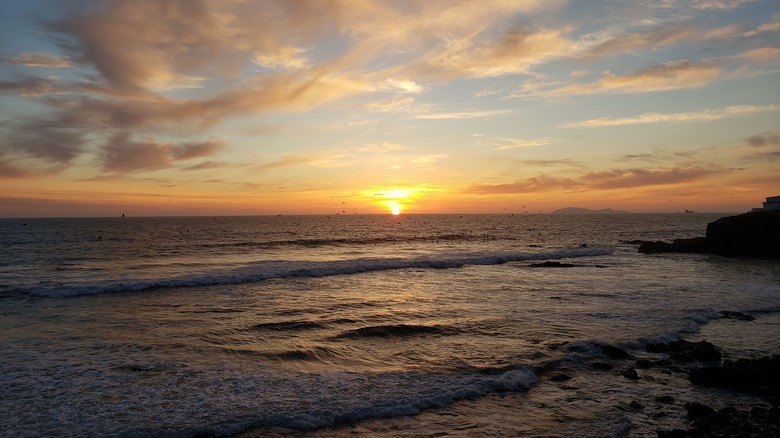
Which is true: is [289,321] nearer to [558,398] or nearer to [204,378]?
[204,378]

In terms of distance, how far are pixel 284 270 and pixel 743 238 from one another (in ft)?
162

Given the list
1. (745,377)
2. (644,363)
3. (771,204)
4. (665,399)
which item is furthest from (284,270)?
(771,204)

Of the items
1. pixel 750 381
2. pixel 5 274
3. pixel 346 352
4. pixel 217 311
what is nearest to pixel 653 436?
pixel 750 381

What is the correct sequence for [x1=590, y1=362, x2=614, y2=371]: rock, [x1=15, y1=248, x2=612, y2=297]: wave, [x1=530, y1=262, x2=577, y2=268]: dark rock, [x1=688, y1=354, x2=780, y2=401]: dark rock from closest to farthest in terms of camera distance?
[x1=688, y1=354, x2=780, y2=401]: dark rock < [x1=590, y1=362, x2=614, y2=371]: rock < [x1=15, y1=248, x2=612, y2=297]: wave < [x1=530, y1=262, x2=577, y2=268]: dark rock

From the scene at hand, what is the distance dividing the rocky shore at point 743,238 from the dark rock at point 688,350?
4091cm

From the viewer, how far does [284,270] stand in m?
40.0

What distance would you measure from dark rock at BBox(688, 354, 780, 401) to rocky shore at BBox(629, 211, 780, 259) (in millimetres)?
43450

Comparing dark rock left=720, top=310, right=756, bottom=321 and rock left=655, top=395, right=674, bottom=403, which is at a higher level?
dark rock left=720, top=310, right=756, bottom=321

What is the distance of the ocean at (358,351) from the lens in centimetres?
1059

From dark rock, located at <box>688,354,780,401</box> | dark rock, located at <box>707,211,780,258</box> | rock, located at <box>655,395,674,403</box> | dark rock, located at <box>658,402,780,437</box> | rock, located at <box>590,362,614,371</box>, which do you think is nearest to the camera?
dark rock, located at <box>658,402,780,437</box>

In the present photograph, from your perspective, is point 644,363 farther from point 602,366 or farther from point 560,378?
point 560,378

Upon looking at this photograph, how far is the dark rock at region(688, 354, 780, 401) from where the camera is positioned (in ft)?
39.2

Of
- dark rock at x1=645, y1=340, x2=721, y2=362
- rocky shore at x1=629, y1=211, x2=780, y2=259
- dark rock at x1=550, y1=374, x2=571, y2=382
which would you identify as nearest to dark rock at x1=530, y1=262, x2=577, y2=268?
rocky shore at x1=629, y1=211, x2=780, y2=259

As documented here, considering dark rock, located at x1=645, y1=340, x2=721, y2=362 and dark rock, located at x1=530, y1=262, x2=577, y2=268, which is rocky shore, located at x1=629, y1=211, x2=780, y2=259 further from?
dark rock, located at x1=645, y1=340, x2=721, y2=362
